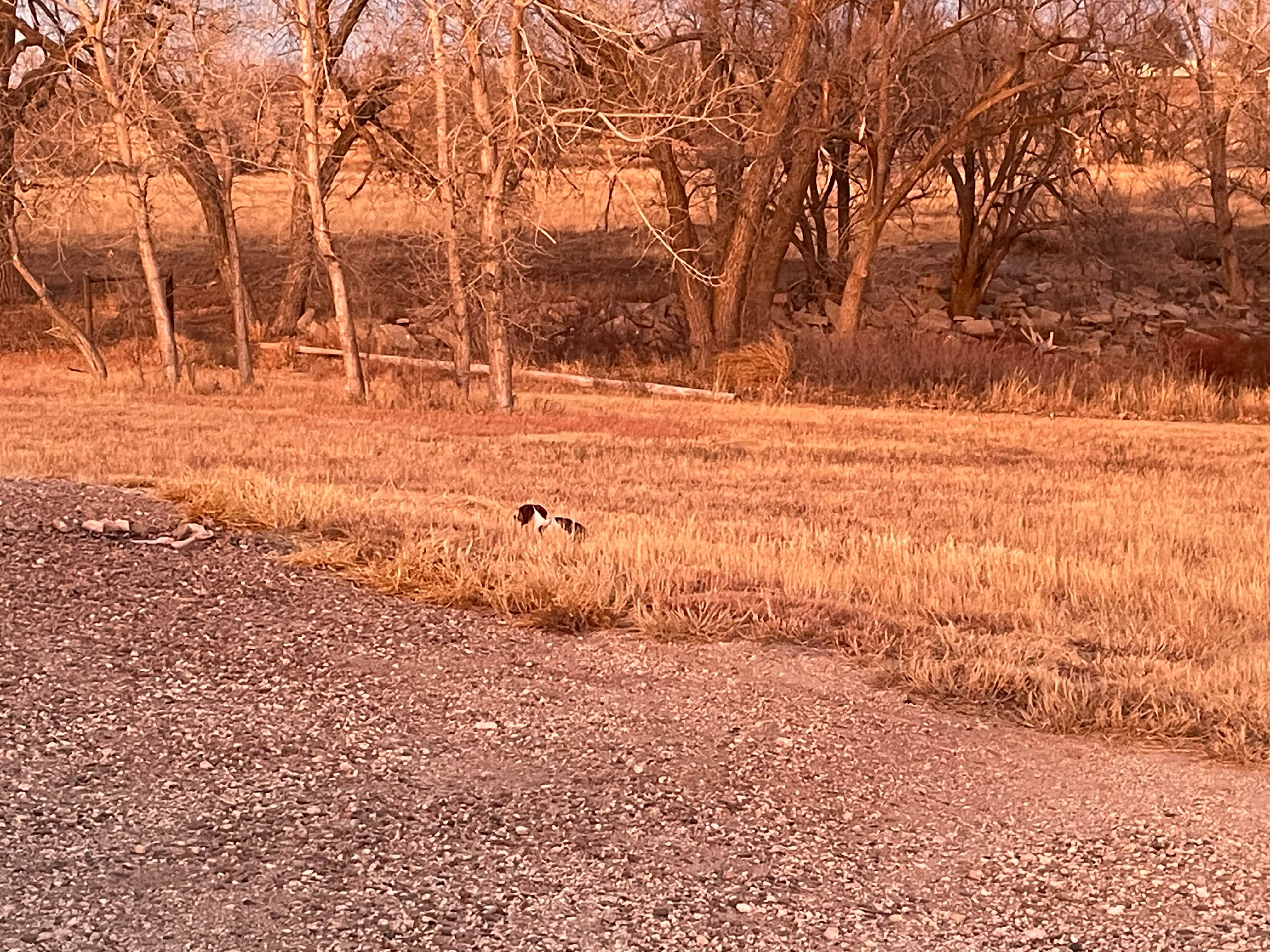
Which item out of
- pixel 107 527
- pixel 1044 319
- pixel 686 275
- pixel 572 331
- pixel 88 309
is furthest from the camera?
pixel 1044 319

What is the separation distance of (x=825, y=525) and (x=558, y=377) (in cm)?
1455

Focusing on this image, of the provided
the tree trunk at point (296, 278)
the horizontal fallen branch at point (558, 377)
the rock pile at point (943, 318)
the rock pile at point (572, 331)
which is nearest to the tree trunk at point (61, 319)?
the tree trunk at point (296, 278)

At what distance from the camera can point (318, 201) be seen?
19.9 metres

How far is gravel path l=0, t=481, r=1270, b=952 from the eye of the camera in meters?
3.96

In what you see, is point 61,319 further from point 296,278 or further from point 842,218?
point 842,218

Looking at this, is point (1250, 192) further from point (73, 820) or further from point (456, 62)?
point (73, 820)

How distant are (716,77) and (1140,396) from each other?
348 inches

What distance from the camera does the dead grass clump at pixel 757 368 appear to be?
22922 mm

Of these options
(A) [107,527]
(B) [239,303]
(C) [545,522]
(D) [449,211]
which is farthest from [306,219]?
(A) [107,527]

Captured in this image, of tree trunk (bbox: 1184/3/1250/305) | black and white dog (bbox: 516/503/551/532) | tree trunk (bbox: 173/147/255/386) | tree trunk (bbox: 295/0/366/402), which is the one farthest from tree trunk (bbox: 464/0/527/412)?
tree trunk (bbox: 1184/3/1250/305)

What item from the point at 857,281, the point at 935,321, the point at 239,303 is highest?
the point at 857,281

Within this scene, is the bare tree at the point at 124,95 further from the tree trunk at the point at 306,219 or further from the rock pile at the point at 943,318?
the rock pile at the point at 943,318

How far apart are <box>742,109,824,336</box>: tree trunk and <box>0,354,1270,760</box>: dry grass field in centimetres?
777

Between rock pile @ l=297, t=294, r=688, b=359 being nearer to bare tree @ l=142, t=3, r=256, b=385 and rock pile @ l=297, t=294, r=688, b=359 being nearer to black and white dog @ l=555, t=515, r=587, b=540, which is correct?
bare tree @ l=142, t=3, r=256, b=385
